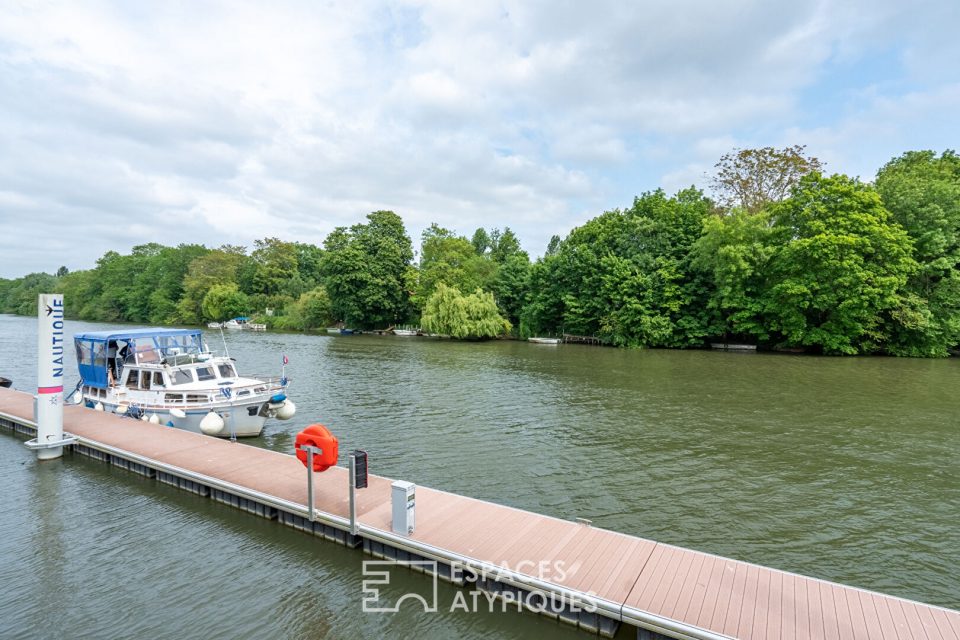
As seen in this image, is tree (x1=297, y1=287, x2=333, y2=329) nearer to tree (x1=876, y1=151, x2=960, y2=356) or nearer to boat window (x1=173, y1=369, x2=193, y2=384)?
boat window (x1=173, y1=369, x2=193, y2=384)

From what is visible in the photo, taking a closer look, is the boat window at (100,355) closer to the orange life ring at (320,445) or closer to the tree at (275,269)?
the orange life ring at (320,445)

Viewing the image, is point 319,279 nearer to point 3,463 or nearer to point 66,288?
point 66,288

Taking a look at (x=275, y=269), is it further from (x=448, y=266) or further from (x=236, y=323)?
(x=448, y=266)

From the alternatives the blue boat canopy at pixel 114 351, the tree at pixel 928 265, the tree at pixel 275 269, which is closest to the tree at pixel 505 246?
the tree at pixel 275 269

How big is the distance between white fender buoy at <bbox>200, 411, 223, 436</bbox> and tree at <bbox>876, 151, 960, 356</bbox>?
45394 mm

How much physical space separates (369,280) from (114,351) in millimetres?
46767

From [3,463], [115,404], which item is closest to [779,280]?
[115,404]

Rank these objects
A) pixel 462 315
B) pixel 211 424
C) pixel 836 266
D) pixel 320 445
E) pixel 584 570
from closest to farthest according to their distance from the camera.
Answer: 1. pixel 584 570
2. pixel 320 445
3. pixel 211 424
4. pixel 836 266
5. pixel 462 315

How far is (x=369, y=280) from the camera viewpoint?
63.1 metres

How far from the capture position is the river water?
701 cm

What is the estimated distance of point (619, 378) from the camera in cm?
2717

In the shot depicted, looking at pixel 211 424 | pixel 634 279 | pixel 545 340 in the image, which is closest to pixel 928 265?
pixel 634 279

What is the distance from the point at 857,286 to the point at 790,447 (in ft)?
98.7

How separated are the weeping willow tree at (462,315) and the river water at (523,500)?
92.4ft
